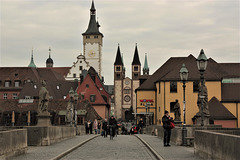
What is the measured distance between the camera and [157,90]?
71062mm

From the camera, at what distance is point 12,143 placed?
46.6 feet

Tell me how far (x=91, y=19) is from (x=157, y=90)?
8892 cm

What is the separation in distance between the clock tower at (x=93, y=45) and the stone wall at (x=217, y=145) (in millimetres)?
135056

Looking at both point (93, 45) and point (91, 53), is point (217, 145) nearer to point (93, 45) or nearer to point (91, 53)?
point (91, 53)

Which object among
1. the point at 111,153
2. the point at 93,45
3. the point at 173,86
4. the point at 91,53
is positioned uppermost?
the point at 93,45

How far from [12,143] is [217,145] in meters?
6.25

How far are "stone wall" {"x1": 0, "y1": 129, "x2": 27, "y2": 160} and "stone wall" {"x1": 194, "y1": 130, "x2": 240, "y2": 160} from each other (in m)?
5.93

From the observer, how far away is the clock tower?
15050 centimetres

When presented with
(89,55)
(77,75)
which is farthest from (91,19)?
(77,75)

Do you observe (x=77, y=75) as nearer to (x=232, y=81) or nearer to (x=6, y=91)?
(x=6, y=91)

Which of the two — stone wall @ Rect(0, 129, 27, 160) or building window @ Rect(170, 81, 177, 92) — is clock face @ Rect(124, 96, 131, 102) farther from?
stone wall @ Rect(0, 129, 27, 160)

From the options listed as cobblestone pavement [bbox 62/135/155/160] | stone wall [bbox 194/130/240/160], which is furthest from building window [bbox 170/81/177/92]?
stone wall [bbox 194/130/240/160]

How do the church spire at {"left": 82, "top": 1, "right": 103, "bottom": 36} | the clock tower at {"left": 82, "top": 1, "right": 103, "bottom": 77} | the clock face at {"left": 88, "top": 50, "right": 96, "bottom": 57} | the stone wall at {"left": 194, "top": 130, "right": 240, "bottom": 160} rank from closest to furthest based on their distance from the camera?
1. the stone wall at {"left": 194, "top": 130, "right": 240, "bottom": 160}
2. the clock tower at {"left": 82, "top": 1, "right": 103, "bottom": 77}
3. the clock face at {"left": 88, "top": 50, "right": 96, "bottom": 57}
4. the church spire at {"left": 82, "top": 1, "right": 103, "bottom": 36}

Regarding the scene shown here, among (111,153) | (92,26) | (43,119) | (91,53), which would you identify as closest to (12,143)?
(111,153)
